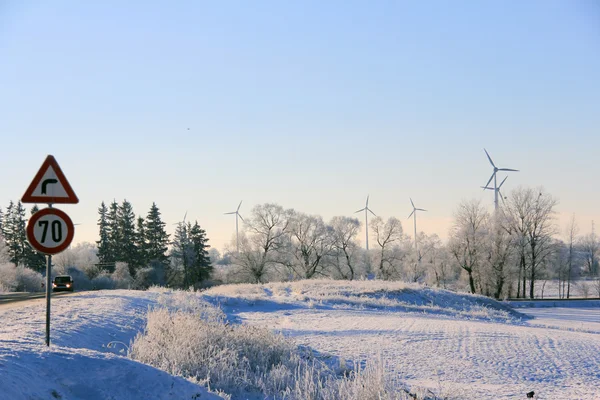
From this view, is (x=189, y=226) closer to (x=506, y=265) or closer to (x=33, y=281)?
(x=33, y=281)

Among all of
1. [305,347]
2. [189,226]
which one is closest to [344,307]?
[305,347]

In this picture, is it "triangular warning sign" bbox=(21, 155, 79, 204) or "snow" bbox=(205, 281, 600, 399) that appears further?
"snow" bbox=(205, 281, 600, 399)

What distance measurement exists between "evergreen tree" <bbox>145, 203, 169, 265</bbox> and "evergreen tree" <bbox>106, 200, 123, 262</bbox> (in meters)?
3.95

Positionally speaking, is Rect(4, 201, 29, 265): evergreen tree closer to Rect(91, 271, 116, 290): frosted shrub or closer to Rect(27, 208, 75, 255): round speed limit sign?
Rect(91, 271, 116, 290): frosted shrub

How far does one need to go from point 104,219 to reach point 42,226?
80.0 m

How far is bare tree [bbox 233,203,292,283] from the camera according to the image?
86625mm

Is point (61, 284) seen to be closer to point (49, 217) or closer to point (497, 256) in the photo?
point (49, 217)

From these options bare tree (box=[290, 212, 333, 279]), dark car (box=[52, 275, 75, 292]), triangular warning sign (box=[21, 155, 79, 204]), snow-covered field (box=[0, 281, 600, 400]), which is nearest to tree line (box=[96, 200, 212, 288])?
bare tree (box=[290, 212, 333, 279])

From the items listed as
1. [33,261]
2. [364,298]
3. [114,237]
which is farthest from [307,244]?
[364,298]

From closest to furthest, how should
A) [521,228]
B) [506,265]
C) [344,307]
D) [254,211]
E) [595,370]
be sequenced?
1. [595,370]
2. [344,307]
3. [506,265]
4. [521,228]
5. [254,211]

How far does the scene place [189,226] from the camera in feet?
278

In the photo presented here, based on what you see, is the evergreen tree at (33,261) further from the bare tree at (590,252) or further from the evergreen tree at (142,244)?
the bare tree at (590,252)

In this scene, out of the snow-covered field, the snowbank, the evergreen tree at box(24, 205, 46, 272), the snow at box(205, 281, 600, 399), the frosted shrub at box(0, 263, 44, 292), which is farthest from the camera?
the evergreen tree at box(24, 205, 46, 272)

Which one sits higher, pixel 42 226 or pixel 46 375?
pixel 42 226
